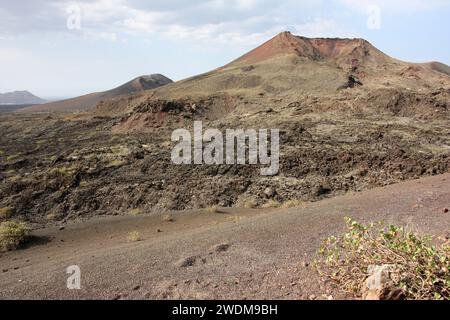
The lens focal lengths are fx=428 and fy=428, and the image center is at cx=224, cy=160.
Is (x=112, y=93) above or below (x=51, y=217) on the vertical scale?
above

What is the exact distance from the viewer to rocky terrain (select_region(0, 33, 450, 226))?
1514 centimetres

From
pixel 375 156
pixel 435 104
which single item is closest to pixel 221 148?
pixel 375 156

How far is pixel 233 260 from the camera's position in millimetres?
6602

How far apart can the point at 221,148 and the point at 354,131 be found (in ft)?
Answer: 22.8

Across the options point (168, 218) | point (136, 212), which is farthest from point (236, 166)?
point (168, 218)

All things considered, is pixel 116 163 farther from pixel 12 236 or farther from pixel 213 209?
pixel 12 236

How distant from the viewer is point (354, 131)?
21.6 meters

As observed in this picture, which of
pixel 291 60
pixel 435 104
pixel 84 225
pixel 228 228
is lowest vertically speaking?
pixel 84 225

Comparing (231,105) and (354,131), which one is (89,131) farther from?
(354,131)

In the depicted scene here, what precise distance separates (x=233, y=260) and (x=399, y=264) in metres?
2.72

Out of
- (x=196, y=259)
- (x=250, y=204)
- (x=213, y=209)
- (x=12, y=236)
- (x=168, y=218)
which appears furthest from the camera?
(x=250, y=204)

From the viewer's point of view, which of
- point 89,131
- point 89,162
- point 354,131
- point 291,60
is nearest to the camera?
point 89,162

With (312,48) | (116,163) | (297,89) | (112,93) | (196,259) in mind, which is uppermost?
(312,48)

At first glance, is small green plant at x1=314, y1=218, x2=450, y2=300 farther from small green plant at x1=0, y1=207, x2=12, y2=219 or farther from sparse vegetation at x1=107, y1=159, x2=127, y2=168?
sparse vegetation at x1=107, y1=159, x2=127, y2=168
